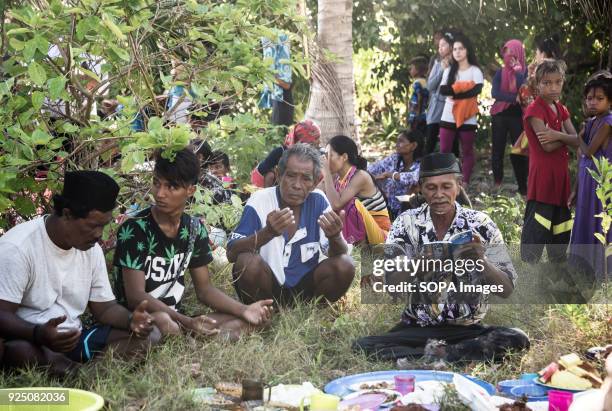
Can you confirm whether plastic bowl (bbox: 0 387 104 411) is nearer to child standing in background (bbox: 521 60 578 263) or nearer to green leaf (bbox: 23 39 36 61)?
green leaf (bbox: 23 39 36 61)

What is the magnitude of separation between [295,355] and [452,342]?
89cm

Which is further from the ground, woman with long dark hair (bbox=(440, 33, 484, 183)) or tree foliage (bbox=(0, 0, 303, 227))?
tree foliage (bbox=(0, 0, 303, 227))

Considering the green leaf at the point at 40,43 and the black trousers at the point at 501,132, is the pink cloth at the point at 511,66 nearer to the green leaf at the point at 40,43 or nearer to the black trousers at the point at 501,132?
the black trousers at the point at 501,132

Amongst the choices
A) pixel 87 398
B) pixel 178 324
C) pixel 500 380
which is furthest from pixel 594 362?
pixel 87 398

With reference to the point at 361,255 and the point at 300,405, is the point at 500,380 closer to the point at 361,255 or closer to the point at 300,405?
the point at 300,405

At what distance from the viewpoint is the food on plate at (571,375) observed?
4.27 m

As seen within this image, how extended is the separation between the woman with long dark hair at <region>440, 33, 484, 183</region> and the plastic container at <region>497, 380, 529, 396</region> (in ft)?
18.6

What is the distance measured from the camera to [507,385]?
4496 millimetres

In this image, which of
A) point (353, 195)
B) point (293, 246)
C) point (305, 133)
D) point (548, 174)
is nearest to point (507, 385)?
point (293, 246)

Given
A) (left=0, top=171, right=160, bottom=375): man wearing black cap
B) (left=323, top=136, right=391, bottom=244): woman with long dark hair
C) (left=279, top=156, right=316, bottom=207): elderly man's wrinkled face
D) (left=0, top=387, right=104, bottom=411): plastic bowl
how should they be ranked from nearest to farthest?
(left=0, top=387, right=104, bottom=411): plastic bowl < (left=0, top=171, right=160, bottom=375): man wearing black cap < (left=279, top=156, right=316, bottom=207): elderly man's wrinkled face < (left=323, top=136, right=391, bottom=244): woman with long dark hair

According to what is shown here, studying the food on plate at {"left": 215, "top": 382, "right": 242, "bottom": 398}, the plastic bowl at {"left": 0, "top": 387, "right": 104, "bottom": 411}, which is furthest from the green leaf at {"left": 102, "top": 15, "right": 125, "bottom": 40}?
the food on plate at {"left": 215, "top": 382, "right": 242, "bottom": 398}

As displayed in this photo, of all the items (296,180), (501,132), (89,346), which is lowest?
(89,346)

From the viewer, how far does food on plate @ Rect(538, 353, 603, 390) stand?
168 inches

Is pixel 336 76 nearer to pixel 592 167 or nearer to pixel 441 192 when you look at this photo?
pixel 592 167
